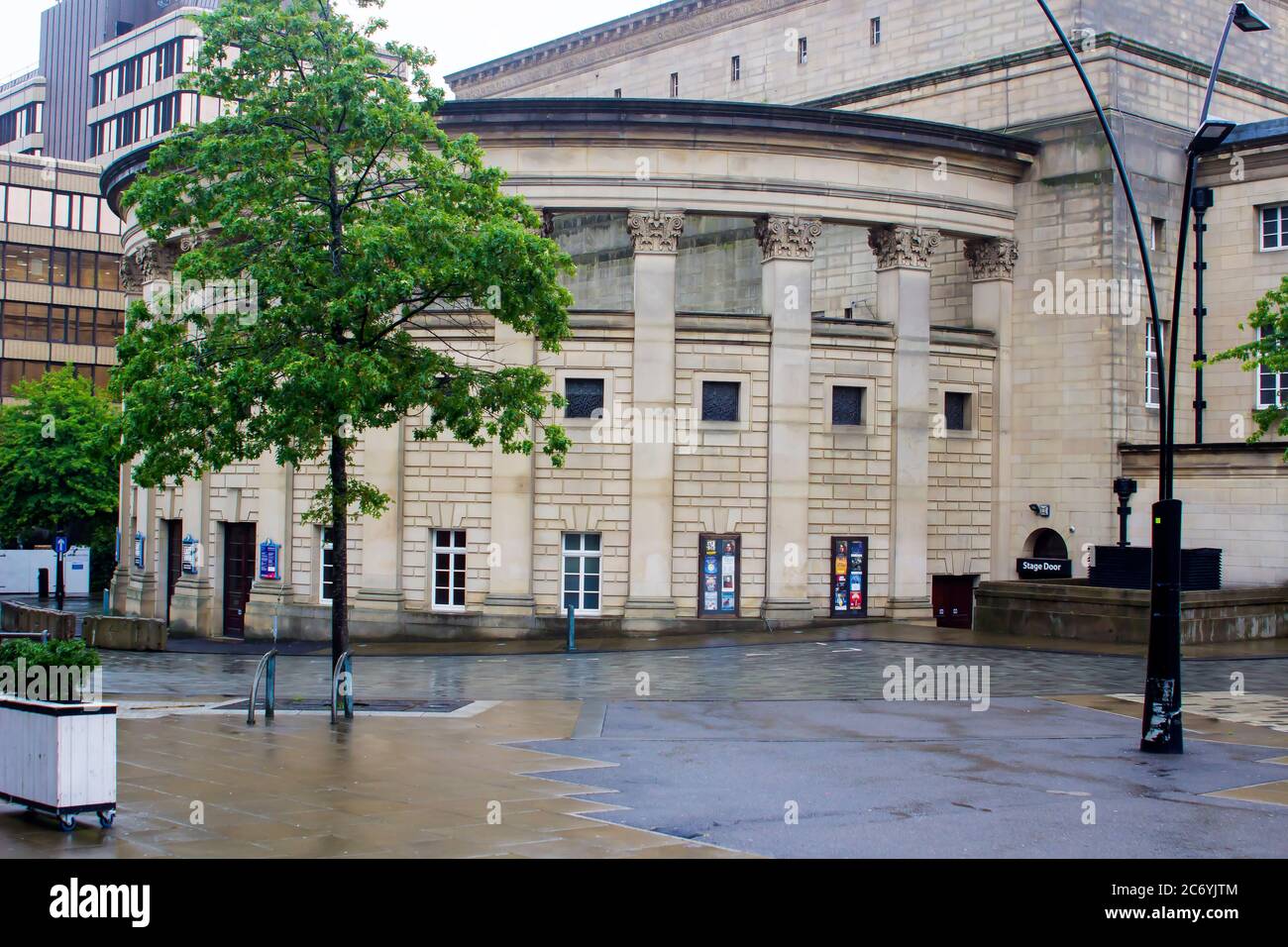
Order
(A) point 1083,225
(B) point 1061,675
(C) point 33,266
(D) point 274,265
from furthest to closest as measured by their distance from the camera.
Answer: (C) point 33,266, (A) point 1083,225, (B) point 1061,675, (D) point 274,265

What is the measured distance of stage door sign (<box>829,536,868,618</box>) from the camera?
1480 inches

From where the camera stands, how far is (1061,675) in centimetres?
2698

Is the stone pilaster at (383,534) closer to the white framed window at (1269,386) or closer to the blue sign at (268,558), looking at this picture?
the blue sign at (268,558)

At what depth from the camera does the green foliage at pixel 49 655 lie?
45.5ft

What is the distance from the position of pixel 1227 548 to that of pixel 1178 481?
2257 mm

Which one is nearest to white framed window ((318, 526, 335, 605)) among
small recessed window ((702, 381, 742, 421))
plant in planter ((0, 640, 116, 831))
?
small recessed window ((702, 381, 742, 421))

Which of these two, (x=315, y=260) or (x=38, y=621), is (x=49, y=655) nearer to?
(x=315, y=260)

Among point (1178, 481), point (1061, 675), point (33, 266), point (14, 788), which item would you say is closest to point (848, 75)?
point (1178, 481)

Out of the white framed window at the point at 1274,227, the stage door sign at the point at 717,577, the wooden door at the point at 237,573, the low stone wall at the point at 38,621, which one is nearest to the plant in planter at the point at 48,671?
the low stone wall at the point at 38,621

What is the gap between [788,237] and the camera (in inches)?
1457

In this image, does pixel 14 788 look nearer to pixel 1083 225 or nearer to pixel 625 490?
pixel 625 490

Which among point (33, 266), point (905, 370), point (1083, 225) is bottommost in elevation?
point (905, 370)

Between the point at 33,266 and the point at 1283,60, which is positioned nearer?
the point at 1283,60

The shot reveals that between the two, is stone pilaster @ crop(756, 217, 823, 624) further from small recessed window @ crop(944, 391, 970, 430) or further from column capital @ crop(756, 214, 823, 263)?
small recessed window @ crop(944, 391, 970, 430)
